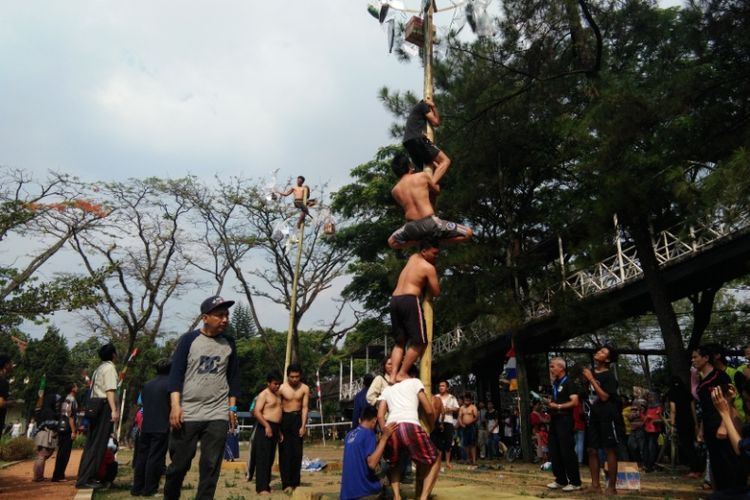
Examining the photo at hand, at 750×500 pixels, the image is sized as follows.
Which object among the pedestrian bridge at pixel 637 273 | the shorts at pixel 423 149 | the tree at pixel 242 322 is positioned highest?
the tree at pixel 242 322

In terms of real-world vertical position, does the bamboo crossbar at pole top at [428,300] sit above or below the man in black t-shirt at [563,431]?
above

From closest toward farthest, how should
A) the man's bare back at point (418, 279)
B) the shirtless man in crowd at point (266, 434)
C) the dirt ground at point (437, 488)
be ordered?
the man's bare back at point (418, 279) → the dirt ground at point (437, 488) → the shirtless man in crowd at point (266, 434)

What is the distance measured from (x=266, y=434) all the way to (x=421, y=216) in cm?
354

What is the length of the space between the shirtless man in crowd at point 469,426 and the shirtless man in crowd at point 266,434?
7610 mm

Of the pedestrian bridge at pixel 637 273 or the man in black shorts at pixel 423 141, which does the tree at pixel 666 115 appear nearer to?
the pedestrian bridge at pixel 637 273

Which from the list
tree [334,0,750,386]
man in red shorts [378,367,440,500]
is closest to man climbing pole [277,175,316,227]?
tree [334,0,750,386]

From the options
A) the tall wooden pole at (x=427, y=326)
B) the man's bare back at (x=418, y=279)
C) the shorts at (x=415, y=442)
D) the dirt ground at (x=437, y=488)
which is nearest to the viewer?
the shorts at (x=415, y=442)

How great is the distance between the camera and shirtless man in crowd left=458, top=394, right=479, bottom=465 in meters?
13.5

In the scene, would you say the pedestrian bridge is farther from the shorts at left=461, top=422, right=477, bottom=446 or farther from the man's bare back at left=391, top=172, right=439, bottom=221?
the man's bare back at left=391, top=172, right=439, bottom=221

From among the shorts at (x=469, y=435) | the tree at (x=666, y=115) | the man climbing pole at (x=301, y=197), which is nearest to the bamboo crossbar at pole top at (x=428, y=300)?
A: the tree at (x=666, y=115)

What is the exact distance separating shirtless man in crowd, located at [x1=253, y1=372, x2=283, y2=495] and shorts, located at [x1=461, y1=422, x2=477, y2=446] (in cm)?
788

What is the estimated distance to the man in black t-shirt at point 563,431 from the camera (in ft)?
21.6

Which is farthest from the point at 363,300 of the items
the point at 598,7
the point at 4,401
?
the point at 4,401

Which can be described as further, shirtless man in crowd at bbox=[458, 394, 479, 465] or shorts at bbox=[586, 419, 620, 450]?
shirtless man in crowd at bbox=[458, 394, 479, 465]
